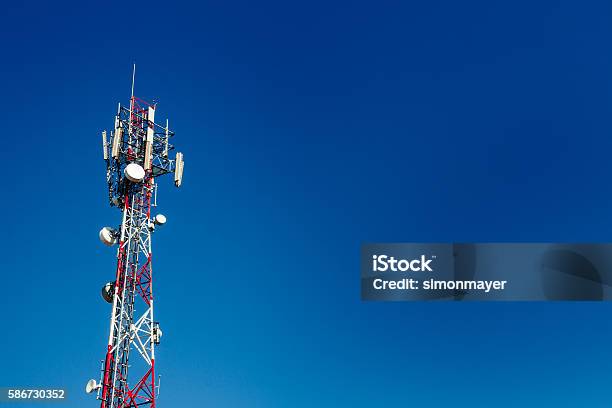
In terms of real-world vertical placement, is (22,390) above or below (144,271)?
below

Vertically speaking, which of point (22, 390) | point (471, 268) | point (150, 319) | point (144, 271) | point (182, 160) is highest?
point (182, 160)

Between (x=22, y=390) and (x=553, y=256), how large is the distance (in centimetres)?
2740

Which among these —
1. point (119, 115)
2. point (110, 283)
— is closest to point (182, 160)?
point (119, 115)

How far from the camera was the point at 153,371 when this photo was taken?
41406mm

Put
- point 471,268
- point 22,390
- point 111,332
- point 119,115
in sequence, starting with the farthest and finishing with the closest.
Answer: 1. point 119,115
2. point 111,332
3. point 22,390
4. point 471,268

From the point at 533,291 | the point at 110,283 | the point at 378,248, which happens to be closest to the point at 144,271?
the point at 110,283

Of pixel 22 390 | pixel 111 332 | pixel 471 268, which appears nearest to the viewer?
pixel 471 268

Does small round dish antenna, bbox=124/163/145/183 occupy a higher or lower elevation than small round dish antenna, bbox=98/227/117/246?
higher

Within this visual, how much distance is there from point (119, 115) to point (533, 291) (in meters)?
29.0

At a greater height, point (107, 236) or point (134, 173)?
point (134, 173)

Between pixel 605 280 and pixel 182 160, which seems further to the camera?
pixel 182 160

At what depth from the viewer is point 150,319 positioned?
42.7 m

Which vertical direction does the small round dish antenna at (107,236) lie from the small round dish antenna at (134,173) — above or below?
below

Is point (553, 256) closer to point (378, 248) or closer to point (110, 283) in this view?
point (378, 248)
